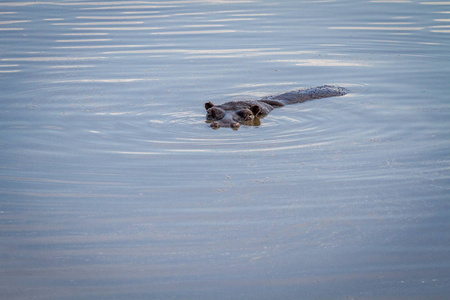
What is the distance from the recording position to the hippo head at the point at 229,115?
10992mm

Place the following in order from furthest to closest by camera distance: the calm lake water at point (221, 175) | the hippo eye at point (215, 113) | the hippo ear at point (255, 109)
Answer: the hippo ear at point (255, 109) < the hippo eye at point (215, 113) < the calm lake water at point (221, 175)

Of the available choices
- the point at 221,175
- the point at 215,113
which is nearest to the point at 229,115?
the point at 215,113

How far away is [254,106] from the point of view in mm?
11273

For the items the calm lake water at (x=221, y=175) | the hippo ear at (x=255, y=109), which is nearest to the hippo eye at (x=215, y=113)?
the calm lake water at (x=221, y=175)

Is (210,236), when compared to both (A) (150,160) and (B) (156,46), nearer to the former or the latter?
(A) (150,160)

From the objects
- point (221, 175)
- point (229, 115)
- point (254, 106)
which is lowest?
point (221, 175)

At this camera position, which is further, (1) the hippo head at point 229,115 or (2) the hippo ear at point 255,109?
(2) the hippo ear at point 255,109

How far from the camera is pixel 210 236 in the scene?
6.75 m

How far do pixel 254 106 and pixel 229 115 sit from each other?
48cm

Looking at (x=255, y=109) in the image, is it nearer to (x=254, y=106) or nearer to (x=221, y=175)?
(x=254, y=106)

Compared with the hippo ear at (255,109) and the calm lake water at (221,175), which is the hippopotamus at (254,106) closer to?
the hippo ear at (255,109)

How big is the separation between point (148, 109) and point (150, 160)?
2.89 m

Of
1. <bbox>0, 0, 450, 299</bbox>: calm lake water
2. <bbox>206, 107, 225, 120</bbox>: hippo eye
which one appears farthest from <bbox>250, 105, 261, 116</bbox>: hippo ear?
<bbox>206, 107, 225, 120</bbox>: hippo eye

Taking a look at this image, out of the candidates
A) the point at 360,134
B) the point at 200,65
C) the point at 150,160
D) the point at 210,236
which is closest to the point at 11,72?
the point at 200,65
